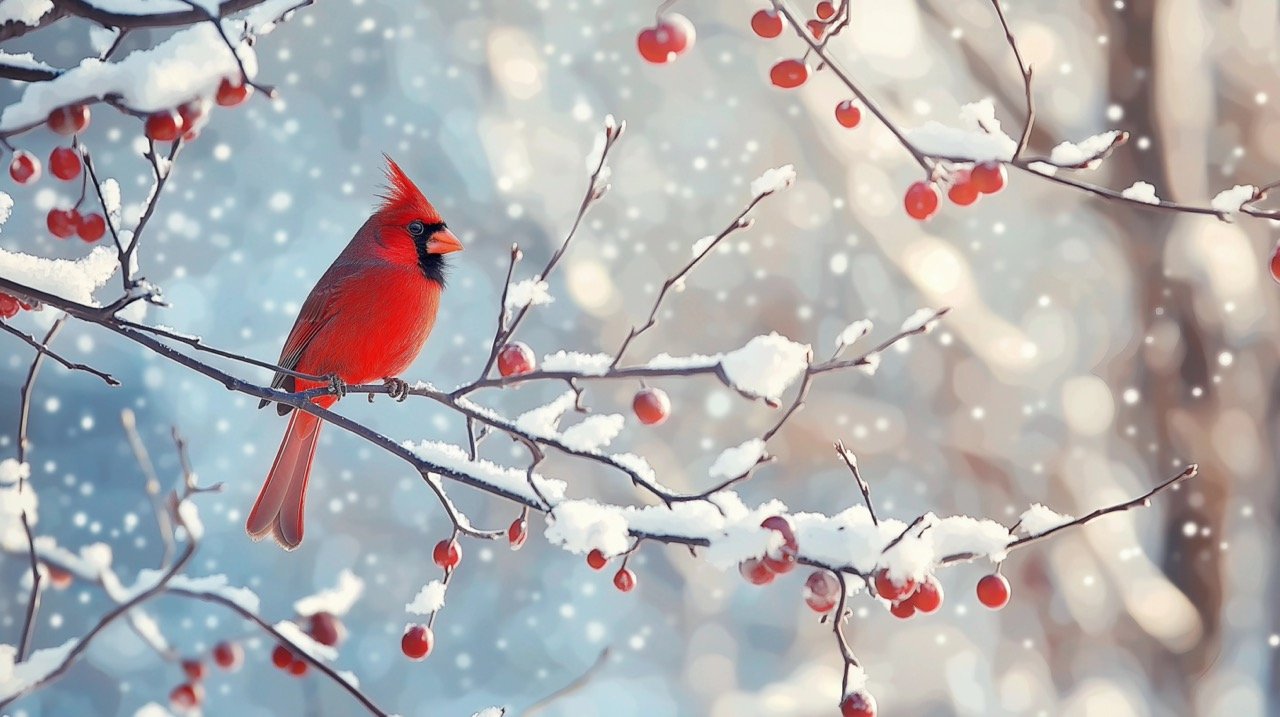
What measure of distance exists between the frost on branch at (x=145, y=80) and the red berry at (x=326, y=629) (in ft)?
2.04

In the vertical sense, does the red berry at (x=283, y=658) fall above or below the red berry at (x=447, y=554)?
below

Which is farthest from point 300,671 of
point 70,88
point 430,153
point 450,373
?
point 430,153

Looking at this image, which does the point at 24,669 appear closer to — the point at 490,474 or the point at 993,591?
the point at 490,474

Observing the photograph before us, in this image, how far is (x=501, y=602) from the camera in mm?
2955

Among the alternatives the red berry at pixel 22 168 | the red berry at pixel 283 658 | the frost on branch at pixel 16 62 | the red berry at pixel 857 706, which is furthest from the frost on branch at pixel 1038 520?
the red berry at pixel 22 168

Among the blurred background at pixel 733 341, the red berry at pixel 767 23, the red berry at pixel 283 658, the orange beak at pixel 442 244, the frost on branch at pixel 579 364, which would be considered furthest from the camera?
the blurred background at pixel 733 341

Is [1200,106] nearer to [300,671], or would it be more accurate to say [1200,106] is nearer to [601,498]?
[601,498]

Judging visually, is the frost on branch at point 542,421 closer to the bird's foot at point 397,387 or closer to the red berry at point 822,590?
the bird's foot at point 397,387

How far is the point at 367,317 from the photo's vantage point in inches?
55.6

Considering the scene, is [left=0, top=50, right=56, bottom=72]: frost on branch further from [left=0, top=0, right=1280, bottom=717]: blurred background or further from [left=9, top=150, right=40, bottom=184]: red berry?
[left=0, top=0, right=1280, bottom=717]: blurred background

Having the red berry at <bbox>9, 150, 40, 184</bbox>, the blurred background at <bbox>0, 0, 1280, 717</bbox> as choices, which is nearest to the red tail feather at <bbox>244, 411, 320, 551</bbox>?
→ the red berry at <bbox>9, 150, 40, 184</bbox>

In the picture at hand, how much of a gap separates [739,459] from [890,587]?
0.16 m

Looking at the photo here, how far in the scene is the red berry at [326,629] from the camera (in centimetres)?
118

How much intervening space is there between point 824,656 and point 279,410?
1797mm
